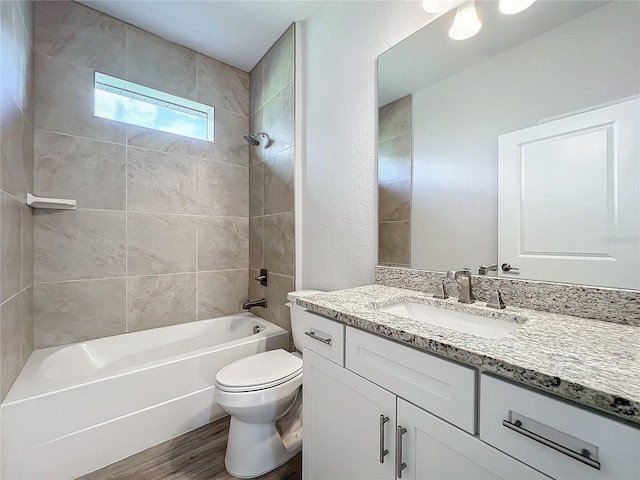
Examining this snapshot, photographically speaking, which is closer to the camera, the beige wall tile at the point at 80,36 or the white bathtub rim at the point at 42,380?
the white bathtub rim at the point at 42,380

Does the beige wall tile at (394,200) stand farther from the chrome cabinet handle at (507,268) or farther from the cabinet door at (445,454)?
the cabinet door at (445,454)

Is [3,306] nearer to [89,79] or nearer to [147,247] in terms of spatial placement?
[147,247]

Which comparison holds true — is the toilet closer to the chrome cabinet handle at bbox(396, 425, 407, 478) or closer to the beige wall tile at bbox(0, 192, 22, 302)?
the chrome cabinet handle at bbox(396, 425, 407, 478)

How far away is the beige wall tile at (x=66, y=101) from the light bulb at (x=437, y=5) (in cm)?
209

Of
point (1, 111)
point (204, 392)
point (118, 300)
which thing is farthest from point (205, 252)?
point (1, 111)

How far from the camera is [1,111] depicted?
1168 millimetres

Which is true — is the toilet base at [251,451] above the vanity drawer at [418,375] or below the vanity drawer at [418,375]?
below

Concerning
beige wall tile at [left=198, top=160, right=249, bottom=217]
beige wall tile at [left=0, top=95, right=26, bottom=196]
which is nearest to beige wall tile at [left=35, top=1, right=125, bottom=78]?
beige wall tile at [left=0, top=95, right=26, bottom=196]

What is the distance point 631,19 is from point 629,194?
52 cm

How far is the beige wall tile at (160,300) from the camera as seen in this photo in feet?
6.69

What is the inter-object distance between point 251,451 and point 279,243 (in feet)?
4.31

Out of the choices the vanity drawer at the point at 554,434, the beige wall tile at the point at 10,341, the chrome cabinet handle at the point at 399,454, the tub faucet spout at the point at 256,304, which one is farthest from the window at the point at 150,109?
the vanity drawer at the point at 554,434

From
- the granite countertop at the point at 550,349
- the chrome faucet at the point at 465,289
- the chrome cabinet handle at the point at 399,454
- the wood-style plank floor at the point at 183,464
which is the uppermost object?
the chrome faucet at the point at 465,289

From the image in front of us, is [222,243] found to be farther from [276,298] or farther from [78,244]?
[78,244]
